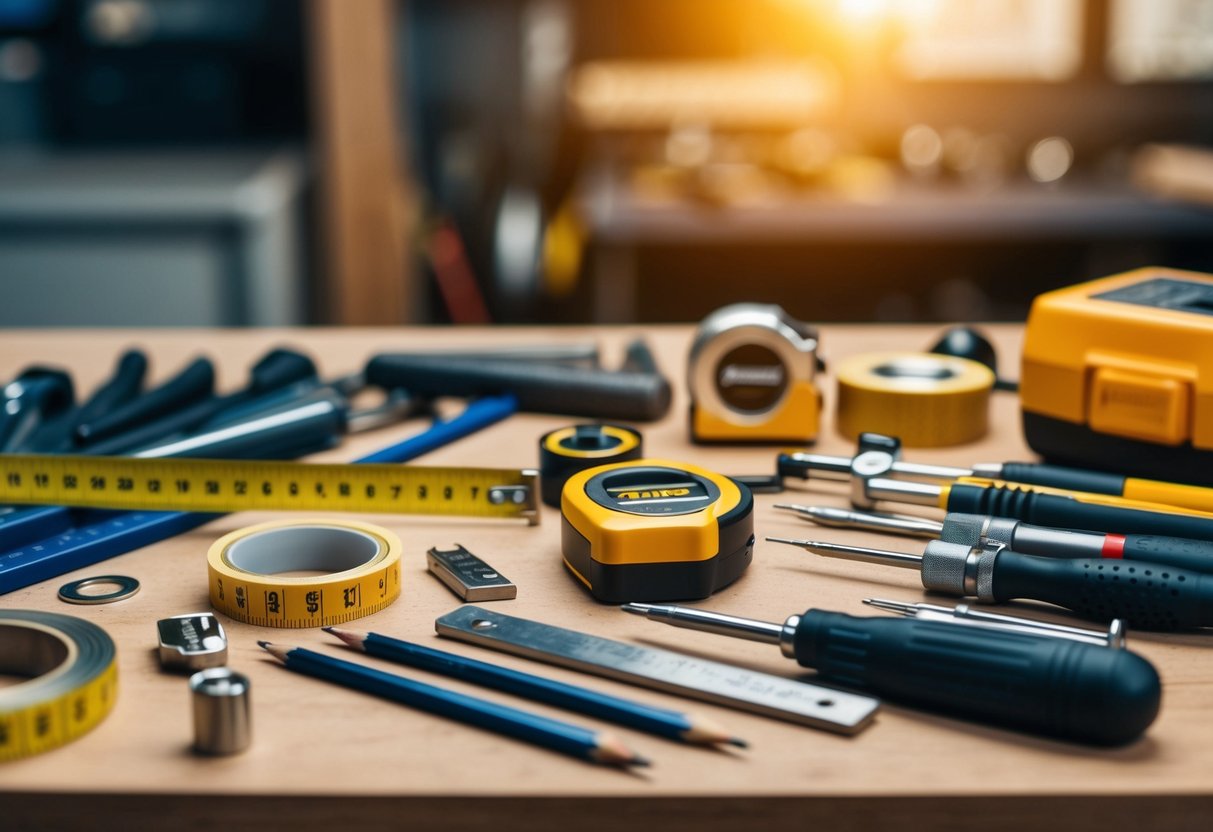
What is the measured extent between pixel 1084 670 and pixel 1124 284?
1.55 ft

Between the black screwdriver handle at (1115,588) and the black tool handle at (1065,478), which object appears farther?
the black tool handle at (1065,478)

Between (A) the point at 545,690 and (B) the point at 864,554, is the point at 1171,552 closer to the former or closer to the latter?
(B) the point at 864,554

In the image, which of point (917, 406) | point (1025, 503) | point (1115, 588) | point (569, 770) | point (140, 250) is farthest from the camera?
point (140, 250)

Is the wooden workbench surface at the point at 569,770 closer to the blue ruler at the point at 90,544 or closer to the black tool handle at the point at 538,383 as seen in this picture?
the blue ruler at the point at 90,544

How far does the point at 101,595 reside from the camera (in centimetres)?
69

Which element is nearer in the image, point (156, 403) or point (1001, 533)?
point (1001, 533)

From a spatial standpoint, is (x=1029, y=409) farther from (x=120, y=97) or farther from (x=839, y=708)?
(x=120, y=97)

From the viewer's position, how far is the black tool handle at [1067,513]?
0.69 m

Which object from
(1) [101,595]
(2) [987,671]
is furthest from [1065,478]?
(1) [101,595]

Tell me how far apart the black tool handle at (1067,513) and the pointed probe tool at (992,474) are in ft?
0.14

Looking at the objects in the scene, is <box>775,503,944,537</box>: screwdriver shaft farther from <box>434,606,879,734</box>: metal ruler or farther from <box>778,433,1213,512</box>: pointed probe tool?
<box>434,606,879,734</box>: metal ruler

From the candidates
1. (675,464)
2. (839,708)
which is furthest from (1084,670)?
(675,464)

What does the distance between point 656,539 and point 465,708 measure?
0.16m

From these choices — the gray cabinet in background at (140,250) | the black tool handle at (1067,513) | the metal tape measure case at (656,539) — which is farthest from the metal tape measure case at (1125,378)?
the gray cabinet in background at (140,250)
